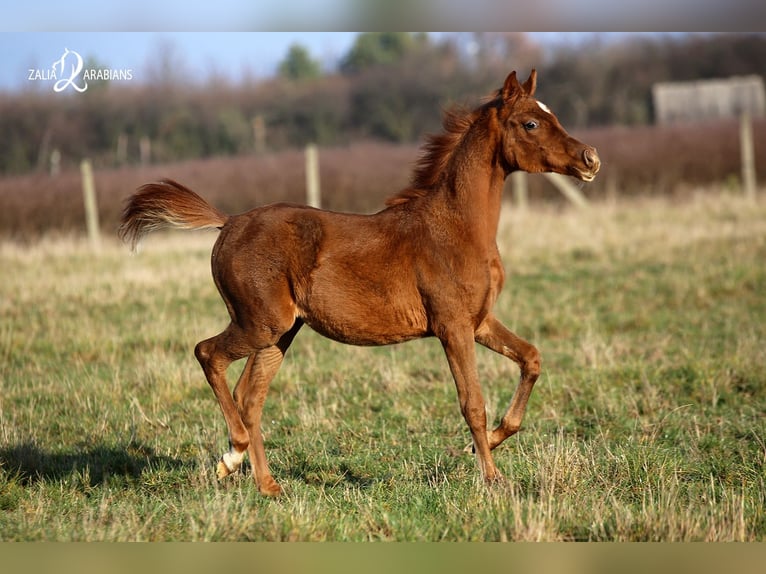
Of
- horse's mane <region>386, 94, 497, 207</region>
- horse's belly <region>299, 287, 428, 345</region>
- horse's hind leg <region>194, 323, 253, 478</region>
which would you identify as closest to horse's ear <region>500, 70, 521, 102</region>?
horse's mane <region>386, 94, 497, 207</region>

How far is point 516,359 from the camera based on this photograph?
5922 mm

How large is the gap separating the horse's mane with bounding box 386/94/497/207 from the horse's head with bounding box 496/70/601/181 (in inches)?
10.8

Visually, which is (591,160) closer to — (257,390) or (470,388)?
(470,388)

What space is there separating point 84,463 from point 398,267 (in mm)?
2722

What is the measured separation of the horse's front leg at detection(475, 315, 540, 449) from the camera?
5805 millimetres

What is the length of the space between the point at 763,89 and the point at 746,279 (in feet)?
92.6

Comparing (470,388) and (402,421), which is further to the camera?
(402,421)

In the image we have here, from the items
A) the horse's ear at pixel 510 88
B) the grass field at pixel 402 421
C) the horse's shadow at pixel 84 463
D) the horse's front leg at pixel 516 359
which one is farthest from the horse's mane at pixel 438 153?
the horse's shadow at pixel 84 463

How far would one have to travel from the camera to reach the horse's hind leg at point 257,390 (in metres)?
5.77

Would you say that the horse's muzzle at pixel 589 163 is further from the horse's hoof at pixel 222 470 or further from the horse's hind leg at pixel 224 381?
the horse's hoof at pixel 222 470

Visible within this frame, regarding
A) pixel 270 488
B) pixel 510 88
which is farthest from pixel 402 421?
pixel 510 88

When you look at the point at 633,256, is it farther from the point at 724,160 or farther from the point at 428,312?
the point at 724,160

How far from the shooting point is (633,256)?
47.8 feet

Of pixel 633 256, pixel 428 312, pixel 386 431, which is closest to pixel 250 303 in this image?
pixel 428 312
